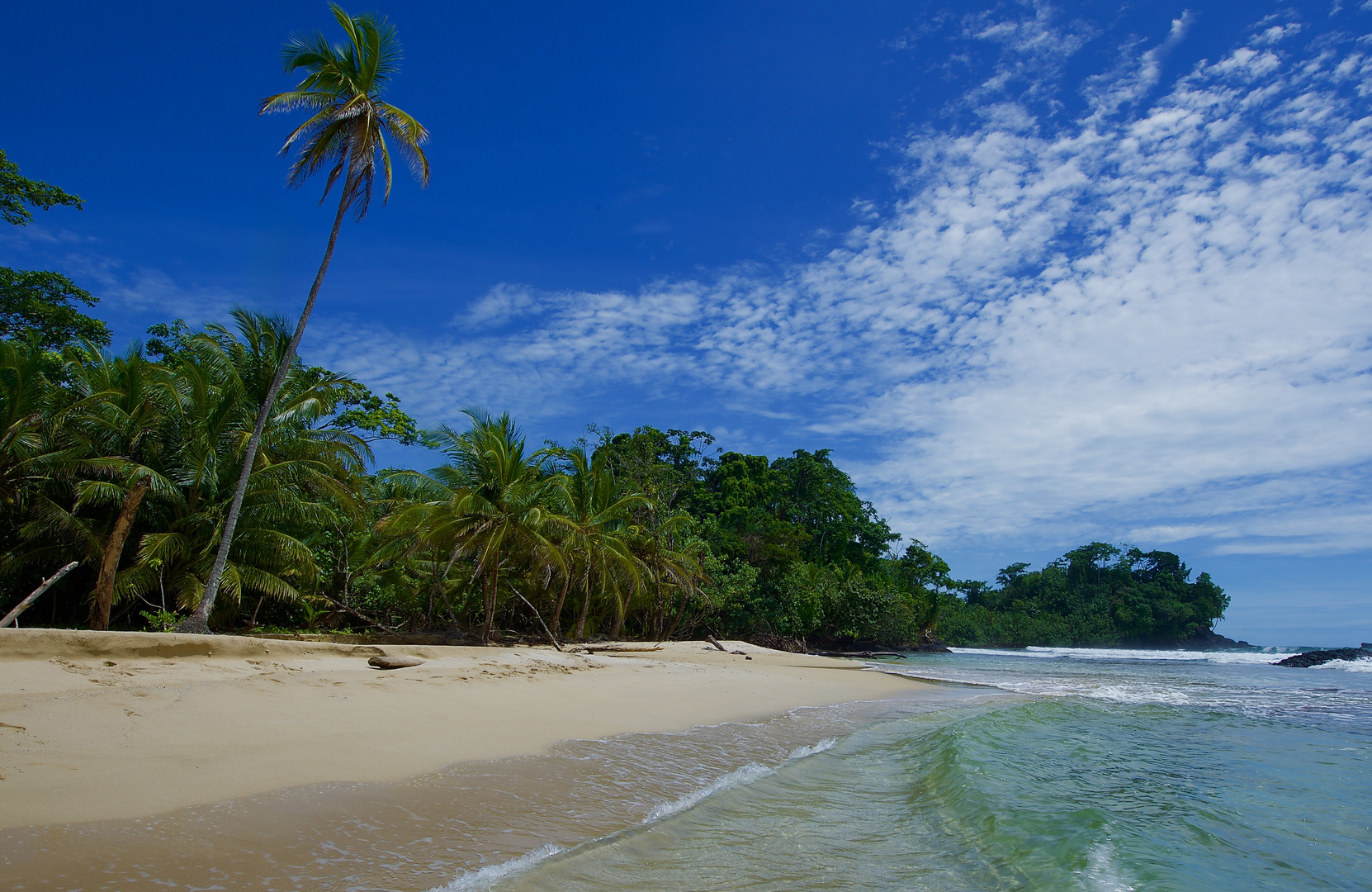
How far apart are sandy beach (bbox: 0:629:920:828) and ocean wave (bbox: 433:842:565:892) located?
5.11 feet

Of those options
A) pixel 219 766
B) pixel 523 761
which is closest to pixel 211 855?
pixel 219 766

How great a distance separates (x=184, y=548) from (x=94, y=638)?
7.74 meters

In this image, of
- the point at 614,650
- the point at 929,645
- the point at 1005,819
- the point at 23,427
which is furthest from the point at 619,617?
the point at 929,645

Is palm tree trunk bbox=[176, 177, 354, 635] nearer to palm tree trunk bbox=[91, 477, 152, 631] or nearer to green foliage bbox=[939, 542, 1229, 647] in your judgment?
palm tree trunk bbox=[91, 477, 152, 631]

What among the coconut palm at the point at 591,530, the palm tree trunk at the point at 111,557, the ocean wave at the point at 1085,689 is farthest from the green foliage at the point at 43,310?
the ocean wave at the point at 1085,689

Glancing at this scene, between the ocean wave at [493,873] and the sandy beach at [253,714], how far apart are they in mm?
1557

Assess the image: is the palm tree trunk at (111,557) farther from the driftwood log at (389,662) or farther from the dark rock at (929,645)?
the dark rock at (929,645)

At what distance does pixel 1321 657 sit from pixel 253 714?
57.8 meters

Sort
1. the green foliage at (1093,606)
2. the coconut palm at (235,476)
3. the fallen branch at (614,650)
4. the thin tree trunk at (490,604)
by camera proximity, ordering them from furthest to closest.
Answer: the green foliage at (1093,606) → the fallen branch at (614,650) → the thin tree trunk at (490,604) → the coconut palm at (235,476)

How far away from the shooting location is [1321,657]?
4181 cm

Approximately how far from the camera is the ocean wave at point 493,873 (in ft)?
9.64

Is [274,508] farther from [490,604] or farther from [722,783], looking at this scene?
[722,783]

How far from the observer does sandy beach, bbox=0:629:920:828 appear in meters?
3.61

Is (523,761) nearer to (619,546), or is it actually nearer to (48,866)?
(48,866)
